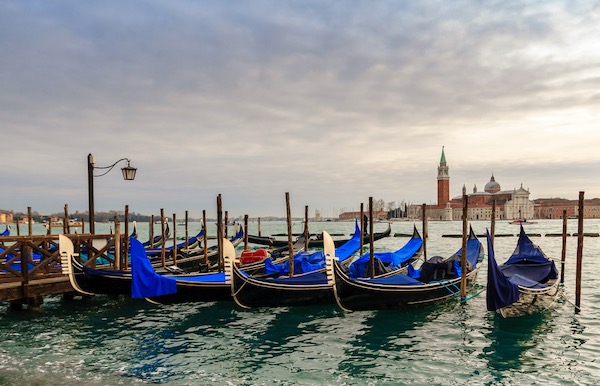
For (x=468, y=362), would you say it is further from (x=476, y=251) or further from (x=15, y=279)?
(x=15, y=279)

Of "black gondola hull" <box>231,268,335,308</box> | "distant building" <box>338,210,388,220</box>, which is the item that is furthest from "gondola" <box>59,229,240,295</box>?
"distant building" <box>338,210,388,220</box>

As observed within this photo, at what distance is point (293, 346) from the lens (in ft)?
21.7

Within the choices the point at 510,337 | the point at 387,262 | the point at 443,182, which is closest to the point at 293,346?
the point at 510,337

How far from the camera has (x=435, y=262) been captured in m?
9.81

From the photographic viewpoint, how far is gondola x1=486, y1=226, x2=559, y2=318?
7.28 meters

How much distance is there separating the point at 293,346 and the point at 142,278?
2.65 metres

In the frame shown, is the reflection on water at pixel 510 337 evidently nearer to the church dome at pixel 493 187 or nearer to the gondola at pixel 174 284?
the gondola at pixel 174 284

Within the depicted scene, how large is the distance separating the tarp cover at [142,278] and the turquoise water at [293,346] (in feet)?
1.89

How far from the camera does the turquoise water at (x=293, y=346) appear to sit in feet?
17.9

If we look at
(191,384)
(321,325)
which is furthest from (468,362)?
(191,384)

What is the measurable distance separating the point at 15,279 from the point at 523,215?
120m

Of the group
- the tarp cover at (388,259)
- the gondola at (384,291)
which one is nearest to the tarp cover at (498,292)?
the gondola at (384,291)

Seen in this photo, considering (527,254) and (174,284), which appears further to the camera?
(527,254)

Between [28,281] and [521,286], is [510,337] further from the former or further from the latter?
[28,281]
